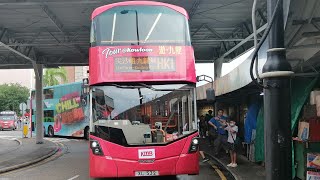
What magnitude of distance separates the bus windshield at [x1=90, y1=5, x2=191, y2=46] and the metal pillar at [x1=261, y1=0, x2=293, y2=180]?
20.1ft

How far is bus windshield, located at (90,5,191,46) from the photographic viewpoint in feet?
30.3

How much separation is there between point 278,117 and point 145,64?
6150 mm

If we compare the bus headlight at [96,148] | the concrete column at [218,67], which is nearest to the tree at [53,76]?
the concrete column at [218,67]

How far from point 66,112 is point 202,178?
19.2 metres

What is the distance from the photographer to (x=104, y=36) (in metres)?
9.30

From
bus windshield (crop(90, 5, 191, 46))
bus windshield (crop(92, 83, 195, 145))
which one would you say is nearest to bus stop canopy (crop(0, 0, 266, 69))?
bus windshield (crop(90, 5, 191, 46))

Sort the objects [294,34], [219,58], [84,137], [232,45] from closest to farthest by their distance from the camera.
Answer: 1. [294,34]
2. [232,45]
3. [219,58]
4. [84,137]

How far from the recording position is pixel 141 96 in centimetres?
927

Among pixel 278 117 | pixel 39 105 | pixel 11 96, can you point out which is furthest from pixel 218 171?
pixel 11 96

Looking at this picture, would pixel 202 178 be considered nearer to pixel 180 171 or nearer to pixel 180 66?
pixel 180 171

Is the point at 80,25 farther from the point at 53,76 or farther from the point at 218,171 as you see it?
the point at 53,76

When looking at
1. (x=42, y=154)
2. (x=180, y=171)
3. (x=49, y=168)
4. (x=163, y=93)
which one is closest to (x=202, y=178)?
(x=180, y=171)

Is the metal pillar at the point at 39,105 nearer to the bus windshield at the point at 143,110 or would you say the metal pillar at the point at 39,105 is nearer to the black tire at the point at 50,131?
the black tire at the point at 50,131

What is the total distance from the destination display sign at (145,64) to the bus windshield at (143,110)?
1.26 feet
